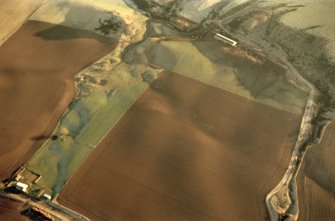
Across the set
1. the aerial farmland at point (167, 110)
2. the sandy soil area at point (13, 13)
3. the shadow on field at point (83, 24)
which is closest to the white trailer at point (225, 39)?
the aerial farmland at point (167, 110)

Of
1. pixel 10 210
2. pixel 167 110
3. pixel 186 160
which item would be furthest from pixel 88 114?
pixel 10 210

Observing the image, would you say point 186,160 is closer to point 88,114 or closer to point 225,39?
point 88,114

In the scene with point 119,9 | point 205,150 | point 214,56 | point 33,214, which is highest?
point 119,9

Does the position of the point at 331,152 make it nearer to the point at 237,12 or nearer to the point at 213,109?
the point at 213,109

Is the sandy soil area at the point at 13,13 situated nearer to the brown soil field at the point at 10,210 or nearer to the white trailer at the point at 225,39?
the brown soil field at the point at 10,210

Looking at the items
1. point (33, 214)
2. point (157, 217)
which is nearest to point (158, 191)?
point (157, 217)

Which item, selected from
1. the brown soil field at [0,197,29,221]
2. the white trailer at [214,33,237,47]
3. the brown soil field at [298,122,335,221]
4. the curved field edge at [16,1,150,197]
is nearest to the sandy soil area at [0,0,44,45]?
the curved field edge at [16,1,150,197]
